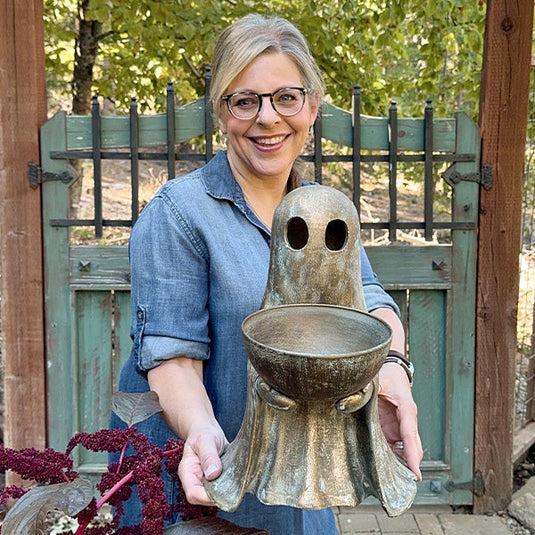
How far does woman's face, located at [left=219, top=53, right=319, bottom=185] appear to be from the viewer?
4.33 ft

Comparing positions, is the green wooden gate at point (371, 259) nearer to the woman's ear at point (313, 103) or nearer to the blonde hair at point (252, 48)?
the woman's ear at point (313, 103)

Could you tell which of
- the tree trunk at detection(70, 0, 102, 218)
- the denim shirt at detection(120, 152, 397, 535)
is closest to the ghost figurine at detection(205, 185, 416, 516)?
the denim shirt at detection(120, 152, 397, 535)

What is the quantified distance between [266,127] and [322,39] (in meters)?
2.67

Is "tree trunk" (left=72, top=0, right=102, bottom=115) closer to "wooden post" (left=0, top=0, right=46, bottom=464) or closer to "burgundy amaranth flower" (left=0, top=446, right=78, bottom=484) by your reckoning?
Result: "wooden post" (left=0, top=0, right=46, bottom=464)

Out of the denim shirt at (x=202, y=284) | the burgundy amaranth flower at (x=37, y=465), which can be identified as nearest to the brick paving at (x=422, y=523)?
the denim shirt at (x=202, y=284)

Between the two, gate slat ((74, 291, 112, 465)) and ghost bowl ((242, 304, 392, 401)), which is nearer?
ghost bowl ((242, 304, 392, 401))

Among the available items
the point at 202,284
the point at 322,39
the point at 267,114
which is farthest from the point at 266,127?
the point at 322,39

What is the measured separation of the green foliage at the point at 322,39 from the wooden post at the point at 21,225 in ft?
2.94

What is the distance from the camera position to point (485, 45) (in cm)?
280

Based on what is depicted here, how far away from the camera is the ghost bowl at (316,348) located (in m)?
0.85

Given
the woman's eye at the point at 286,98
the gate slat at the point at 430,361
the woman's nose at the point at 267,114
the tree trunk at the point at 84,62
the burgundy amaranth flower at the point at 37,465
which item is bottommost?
the gate slat at the point at 430,361

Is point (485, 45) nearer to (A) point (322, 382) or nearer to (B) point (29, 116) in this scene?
(B) point (29, 116)

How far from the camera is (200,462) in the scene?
1047mm

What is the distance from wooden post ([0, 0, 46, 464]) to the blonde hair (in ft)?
5.28
